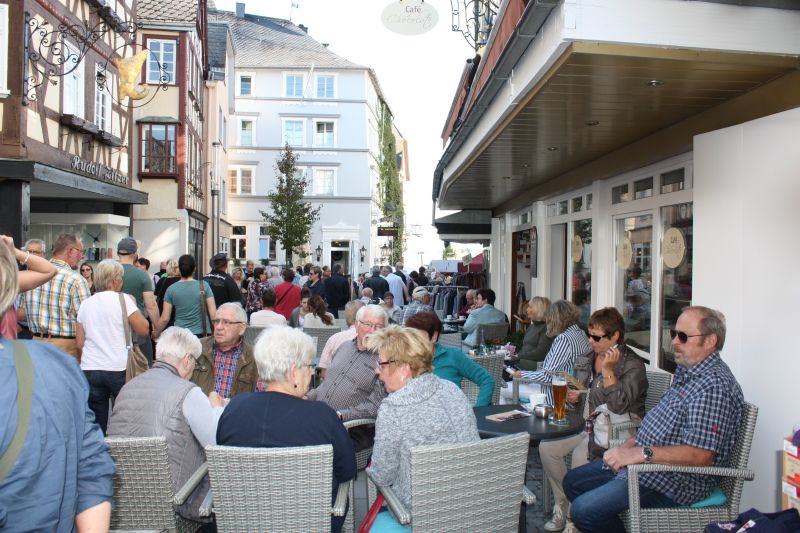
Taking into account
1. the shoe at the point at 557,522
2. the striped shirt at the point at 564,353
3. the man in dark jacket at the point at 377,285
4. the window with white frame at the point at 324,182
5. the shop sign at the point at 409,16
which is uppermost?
the window with white frame at the point at 324,182

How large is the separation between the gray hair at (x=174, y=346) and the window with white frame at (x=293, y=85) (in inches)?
1536

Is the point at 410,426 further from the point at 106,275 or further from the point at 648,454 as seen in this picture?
the point at 106,275

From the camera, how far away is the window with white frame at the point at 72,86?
12258mm

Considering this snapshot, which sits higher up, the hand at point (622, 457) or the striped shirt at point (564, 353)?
the striped shirt at point (564, 353)

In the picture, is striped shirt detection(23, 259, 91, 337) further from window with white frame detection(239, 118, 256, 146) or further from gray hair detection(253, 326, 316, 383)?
window with white frame detection(239, 118, 256, 146)

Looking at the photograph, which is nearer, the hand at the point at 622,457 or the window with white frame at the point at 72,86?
the hand at the point at 622,457

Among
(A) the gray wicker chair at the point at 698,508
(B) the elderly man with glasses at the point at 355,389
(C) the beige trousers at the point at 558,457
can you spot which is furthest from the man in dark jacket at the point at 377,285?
(A) the gray wicker chair at the point at 698,508

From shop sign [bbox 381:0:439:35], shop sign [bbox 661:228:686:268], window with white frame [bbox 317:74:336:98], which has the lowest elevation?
shop sign [bbox 661:228:686:268]

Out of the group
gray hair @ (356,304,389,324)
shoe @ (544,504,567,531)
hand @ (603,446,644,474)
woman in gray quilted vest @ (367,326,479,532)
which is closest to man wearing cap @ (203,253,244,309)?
gray hair @ (356,304,389,324)

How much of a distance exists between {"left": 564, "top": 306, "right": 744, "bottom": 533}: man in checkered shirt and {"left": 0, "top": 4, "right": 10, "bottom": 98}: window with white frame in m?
10.1

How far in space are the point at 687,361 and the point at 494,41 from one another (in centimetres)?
330

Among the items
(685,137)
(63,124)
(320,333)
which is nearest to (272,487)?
(685,137)

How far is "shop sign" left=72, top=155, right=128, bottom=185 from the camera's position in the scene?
1275 centimetres

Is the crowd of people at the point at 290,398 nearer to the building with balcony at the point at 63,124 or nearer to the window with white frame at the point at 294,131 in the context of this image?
the building with balcony at the point at 63,124
